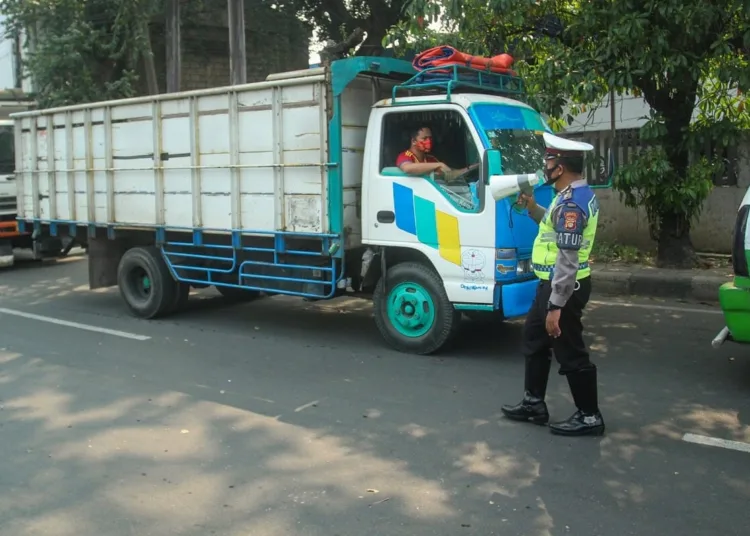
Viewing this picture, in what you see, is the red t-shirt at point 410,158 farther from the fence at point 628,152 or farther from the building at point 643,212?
the building at point 643,212

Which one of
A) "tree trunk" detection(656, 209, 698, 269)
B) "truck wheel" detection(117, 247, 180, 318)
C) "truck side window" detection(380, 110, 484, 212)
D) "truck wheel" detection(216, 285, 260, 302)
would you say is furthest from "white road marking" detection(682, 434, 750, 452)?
"tree trunk" detection(656, 209, 698, 269)

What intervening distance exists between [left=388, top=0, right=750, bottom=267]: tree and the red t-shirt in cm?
189

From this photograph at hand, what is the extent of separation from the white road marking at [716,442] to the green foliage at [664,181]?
4778 millimetres

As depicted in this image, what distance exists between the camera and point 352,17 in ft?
57.2

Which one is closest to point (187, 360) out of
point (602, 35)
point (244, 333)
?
point (244, 333)

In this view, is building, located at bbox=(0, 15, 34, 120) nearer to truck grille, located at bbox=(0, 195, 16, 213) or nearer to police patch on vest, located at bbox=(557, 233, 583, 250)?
truck grille, located at bbox=(0, 195, 16, 213)

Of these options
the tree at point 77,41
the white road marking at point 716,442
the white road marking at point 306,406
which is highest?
the tree at point 77,41

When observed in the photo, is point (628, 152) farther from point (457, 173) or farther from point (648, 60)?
point (457, 173)

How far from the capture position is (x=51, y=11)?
1567cm

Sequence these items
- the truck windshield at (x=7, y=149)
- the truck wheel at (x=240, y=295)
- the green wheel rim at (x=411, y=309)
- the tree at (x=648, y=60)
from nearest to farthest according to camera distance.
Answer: the green wheel rim at (x=411, y=309), the tree at (x=648, y=60), the truck wheel at (x=240, y=295), the truck windshield at (x=7, y=149)

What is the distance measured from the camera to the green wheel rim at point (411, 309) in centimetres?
652

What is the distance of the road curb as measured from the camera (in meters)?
9.09

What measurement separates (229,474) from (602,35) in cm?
616

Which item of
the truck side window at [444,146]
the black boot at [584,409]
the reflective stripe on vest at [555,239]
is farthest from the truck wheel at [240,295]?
the black boot at [584,409]
